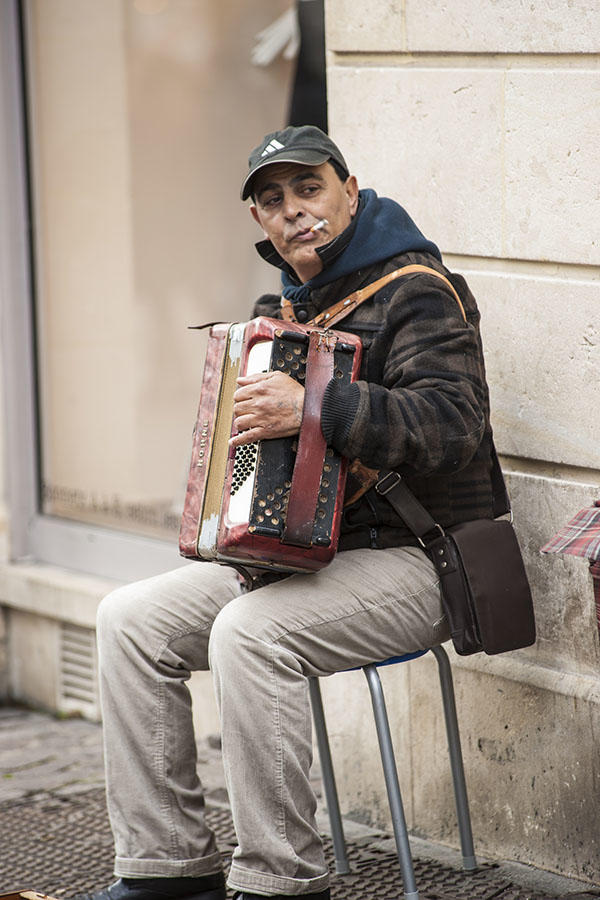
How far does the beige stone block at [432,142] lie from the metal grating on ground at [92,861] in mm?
1591

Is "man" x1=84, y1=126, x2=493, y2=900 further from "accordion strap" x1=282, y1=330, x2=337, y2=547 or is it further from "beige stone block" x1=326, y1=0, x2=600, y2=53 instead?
"beige stone block" x1=326, y1=0, x2=600, y2=53

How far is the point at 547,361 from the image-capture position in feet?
11.0

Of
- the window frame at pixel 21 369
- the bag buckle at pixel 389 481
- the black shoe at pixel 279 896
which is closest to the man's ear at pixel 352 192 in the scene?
the bag buckle at pixel 389 481

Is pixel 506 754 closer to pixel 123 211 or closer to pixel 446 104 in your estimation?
pixel 446 104

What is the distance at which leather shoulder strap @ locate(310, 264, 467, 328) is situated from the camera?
3043mm

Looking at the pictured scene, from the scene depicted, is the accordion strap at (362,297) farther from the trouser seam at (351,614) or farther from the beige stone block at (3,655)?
the beige stone block at (3,655)

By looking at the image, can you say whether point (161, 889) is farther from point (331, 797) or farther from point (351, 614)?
point (351, 614)

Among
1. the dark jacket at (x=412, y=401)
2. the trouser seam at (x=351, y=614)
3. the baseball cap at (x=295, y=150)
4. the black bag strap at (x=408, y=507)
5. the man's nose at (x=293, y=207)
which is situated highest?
the baseball cap at (x=295, y=150)

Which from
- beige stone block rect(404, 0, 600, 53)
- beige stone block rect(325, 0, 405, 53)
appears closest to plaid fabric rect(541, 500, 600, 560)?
beige stone block rect(404, 0, 600, 53)

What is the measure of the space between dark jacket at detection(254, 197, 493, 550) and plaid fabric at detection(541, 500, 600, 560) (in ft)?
1.02

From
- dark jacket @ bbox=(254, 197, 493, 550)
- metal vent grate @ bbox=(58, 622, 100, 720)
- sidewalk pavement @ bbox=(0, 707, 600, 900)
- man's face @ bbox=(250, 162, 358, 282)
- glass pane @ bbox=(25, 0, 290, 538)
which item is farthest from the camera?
glass pane @ bbox=(25, 0, 290, 538)

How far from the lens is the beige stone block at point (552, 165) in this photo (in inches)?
126

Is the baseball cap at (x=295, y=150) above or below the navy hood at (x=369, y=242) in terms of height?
above

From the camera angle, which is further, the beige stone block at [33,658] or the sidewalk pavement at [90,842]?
the beige stone block at [33,658]
